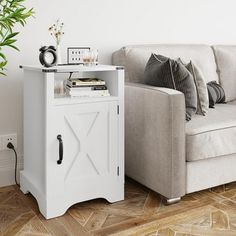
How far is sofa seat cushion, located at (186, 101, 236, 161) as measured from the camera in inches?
83.6

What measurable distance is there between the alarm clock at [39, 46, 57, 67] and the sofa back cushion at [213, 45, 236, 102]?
1.54 metres

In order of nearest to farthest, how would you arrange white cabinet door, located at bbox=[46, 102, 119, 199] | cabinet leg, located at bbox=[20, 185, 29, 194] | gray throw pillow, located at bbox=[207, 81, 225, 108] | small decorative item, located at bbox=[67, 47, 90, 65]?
white cabinet door, located at bbox=[46, 102, 119, 199] → cabinet leg, located at bbox=[20, 185, 29, 194] → small decorative item, located at bbox=[67, 47, 90, 65] → gray throw pillow, located at bbox=[207, 81, 225, 108]

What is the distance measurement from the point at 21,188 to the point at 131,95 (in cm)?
92

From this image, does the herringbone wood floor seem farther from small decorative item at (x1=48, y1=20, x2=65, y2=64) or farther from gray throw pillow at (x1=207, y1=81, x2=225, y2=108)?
small decorative item at (x1=48, y1=20, x2=65, y2=64)

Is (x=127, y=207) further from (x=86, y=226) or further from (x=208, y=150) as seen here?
(x=208, y=150)

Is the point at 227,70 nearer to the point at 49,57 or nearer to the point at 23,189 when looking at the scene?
the point at 49,57

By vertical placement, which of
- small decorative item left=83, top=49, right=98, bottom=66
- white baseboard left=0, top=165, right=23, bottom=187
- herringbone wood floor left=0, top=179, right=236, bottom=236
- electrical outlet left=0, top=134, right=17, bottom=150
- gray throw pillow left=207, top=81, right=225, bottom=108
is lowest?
herringbone wood floor left=0, top=179, right=236, bottom=236

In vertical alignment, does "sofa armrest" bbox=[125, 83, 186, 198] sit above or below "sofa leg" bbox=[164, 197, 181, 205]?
above

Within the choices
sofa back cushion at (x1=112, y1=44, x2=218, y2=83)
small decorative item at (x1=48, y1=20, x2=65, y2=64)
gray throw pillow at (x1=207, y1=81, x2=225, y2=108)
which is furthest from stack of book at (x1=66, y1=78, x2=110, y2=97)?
gray throw pillow at (x1=207, y1=81, x2=225, y2=108)

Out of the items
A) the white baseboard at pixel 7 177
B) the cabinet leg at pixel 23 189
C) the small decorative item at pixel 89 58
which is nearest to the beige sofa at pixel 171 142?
the small decorative item at pixel 89 58

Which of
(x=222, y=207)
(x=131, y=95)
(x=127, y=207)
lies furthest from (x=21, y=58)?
(x=222, y=207)

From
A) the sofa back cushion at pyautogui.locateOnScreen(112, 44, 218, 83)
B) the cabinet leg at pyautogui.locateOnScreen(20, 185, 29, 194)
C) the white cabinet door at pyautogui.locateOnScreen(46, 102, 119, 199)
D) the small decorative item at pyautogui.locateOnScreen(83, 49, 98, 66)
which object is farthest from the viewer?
the sofa back cushion at pyautogui.locateOnScreen(112, 44, 218, 83)

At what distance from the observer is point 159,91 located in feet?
6.91

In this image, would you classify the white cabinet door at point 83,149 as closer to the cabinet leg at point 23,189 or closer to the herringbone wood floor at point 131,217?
the herringbone wood floor at point 131,217
